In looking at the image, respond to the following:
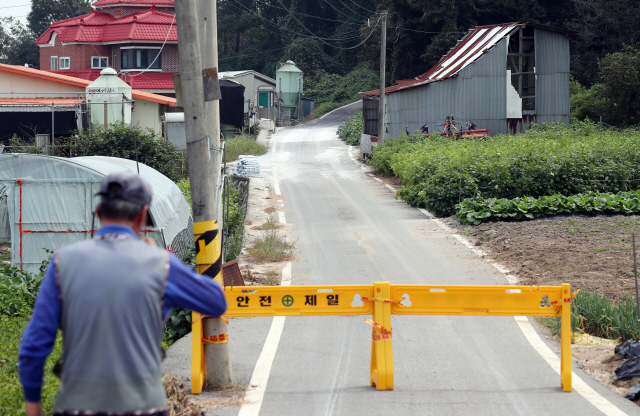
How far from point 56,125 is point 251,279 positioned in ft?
67.8

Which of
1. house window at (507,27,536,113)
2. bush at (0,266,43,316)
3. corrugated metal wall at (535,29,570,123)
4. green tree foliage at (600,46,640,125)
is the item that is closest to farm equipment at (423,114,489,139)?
house window at (507,27,536,113)

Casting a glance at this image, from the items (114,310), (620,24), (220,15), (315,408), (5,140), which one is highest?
(220,15)

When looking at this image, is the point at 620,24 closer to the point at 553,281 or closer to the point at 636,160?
the point at 636,160

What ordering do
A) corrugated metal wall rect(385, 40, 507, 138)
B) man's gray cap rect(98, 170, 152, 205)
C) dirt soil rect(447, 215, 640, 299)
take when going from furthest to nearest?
corrugated metal wall rect(385, 40, 507, 138) → dirt soil rect(447, 215, 640, 299) → man's gray cap rect(98, 170, 152, 205)

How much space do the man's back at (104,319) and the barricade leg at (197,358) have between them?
333cm

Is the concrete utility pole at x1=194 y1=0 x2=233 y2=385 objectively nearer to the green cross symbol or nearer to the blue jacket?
the green cross symbol

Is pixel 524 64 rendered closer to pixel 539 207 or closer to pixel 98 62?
pixel 539 207

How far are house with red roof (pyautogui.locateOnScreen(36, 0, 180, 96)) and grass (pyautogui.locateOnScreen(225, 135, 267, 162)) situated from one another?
767 cm

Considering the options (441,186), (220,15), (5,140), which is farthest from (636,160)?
(220,15)

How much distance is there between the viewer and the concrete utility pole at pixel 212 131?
6297 millimetres

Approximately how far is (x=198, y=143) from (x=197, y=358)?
2095 millimetres

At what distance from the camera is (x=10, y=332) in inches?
308

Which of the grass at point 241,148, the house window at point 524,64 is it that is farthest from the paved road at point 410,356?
the house window at point 524,64

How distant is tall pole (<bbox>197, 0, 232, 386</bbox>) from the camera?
20.7 feet
